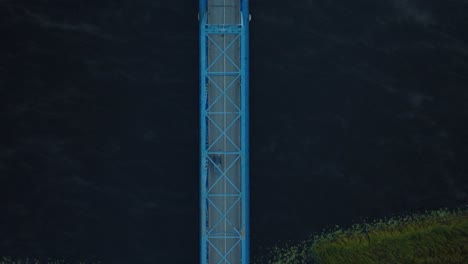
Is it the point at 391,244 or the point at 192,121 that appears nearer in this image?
the point at 192,121

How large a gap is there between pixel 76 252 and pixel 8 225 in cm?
784

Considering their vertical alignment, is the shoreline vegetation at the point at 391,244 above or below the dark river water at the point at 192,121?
below

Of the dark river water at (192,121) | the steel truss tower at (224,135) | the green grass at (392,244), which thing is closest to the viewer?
the steel truss tower at (224,135)

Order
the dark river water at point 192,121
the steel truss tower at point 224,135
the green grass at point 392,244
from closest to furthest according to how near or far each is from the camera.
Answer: the steel truss tower at point 224,135, the dark river water at point 192,121, the green grass at point 392,244

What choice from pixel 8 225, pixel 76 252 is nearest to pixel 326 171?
pixel 76 252

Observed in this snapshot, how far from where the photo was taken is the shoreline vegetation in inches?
2884

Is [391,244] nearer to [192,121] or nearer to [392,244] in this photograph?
[392,244]

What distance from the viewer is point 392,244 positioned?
242ft

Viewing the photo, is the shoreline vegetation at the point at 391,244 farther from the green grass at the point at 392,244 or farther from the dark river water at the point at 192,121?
the dark river water at the point at 192,121

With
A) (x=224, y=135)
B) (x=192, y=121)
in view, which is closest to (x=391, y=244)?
(x=224, y=135)

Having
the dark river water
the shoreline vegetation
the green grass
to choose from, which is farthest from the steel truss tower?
the green grass

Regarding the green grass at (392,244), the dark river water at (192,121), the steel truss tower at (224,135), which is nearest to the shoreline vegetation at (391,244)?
the green grass at (392,244)

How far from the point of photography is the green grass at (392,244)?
240 feet

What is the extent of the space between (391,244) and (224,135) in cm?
2205
